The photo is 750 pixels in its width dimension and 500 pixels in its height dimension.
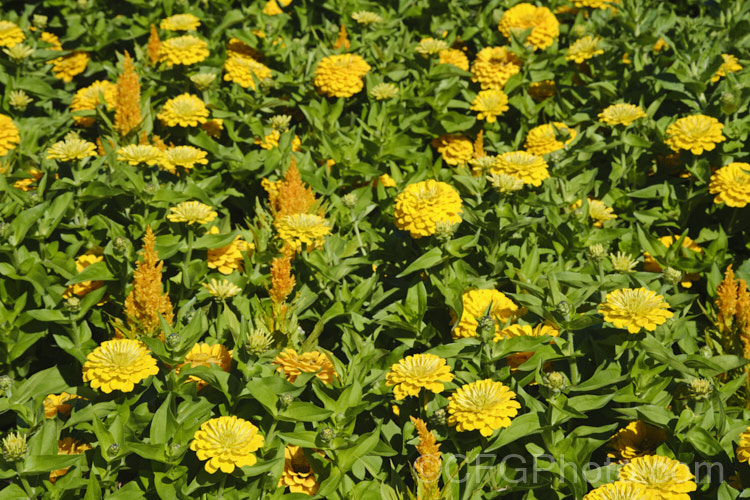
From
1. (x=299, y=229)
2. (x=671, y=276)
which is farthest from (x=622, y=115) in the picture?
(x=299, y=229)

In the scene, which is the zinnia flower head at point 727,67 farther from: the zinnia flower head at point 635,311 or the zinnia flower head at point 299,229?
the zinnia flower head at point 299,229

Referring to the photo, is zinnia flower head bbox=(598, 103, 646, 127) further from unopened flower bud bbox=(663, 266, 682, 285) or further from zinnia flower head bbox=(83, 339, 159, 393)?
zinnia flower head bbox=(83, 339, 159, 393)

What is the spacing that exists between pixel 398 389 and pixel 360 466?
28 cm

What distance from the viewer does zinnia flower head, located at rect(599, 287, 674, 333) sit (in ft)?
7.41

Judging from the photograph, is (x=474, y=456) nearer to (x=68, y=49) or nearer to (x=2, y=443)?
(x=2, y=443)

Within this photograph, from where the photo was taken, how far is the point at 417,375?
7.38 feet

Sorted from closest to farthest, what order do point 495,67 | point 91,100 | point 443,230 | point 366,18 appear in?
point 443,230, point 91,100, point 495,67, point 366,18

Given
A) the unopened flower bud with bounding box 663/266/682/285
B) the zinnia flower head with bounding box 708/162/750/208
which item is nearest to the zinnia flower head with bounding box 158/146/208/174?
the unopened flower bud with bounding box 663/266/682/285

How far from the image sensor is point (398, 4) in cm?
449

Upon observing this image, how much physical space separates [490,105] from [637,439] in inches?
71.9

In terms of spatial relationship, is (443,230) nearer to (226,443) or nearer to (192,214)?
(192,214)

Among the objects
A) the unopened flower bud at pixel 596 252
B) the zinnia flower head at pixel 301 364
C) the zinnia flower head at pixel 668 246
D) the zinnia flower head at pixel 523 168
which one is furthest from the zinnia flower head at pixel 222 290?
the zinnia flower head at pixel 668 246

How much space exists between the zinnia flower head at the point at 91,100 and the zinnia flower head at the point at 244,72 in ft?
1.86

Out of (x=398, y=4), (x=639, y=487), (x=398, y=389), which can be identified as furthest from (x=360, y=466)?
(x=398, y=4)
